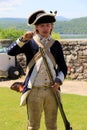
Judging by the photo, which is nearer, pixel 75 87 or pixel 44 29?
pixel 44 29

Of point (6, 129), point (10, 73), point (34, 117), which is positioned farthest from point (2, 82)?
point (34, 117)

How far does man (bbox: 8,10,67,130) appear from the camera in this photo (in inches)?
195

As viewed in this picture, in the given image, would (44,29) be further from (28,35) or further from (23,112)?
(23,112)

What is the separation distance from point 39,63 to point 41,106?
0.50 m

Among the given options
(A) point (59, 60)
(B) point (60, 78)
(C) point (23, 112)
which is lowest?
(C) point (23, 112)

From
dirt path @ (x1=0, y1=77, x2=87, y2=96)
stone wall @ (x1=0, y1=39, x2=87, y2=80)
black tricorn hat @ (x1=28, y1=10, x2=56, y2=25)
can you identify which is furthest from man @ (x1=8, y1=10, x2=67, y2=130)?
stone wall @ (x1=0, y1=39, x2=87, y2=80)

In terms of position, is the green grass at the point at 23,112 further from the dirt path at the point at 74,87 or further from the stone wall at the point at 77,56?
the stone wall at the point at 77,56

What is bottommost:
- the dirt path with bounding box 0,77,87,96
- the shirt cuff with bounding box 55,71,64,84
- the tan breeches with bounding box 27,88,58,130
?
the dirt path with bounding box 0,77,87,96

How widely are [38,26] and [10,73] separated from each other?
11.1 metres

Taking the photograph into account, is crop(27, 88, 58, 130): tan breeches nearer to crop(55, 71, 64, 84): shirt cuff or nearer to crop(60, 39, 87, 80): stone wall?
crop(55, 71, 64, 84): shirt cuff

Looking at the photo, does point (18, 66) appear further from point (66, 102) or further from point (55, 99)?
point (55, 99)

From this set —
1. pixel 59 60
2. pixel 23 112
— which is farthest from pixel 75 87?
pixel 59 60

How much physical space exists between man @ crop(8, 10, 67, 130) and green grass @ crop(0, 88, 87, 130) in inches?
103

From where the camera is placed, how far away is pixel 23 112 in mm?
9117
